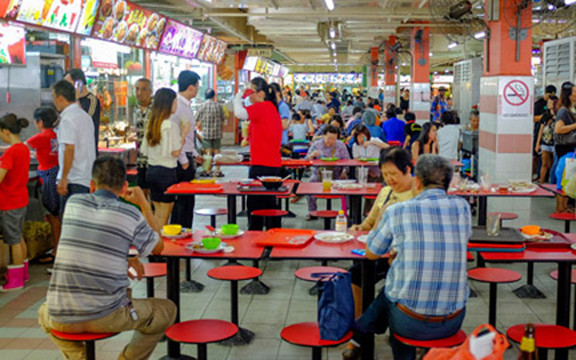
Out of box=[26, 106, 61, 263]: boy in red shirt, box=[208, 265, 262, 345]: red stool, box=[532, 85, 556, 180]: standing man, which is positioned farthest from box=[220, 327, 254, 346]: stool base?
box=[532, 85, 556, 180]: standing man

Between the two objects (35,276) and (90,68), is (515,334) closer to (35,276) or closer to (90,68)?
(35,276)

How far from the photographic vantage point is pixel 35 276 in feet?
23.0

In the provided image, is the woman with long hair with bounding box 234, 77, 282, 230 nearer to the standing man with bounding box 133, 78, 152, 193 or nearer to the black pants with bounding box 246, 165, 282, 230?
the black pants with bounding box 246, 165, 282, 230

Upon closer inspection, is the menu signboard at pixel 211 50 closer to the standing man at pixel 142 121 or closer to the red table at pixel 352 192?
the standing man at pixel 142 121

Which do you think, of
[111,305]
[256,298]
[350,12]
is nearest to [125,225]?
[111,305]

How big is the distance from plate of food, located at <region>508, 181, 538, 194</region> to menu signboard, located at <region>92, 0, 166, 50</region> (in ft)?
19.1

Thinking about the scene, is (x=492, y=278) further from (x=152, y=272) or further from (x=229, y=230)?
(x=152, y=272)

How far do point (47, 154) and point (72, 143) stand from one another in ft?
2.79

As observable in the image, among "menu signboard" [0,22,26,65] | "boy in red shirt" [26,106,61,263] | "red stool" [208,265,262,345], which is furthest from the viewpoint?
"menu signboard" [0,22,26,65]

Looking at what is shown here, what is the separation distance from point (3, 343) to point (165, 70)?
10108 millimetres

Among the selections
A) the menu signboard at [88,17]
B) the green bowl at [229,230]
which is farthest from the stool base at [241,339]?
the menu signboard at [88,17]

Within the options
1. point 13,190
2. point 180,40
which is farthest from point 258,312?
point 180,40

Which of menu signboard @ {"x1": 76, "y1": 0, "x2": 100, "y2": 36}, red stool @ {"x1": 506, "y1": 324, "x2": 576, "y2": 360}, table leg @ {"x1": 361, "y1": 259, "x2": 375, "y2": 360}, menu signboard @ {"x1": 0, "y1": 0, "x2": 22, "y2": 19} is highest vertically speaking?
menu signboard @ {"x1": 76, "y1": 0, "x2": 100, "y2": 36}

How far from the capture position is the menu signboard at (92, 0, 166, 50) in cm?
977
